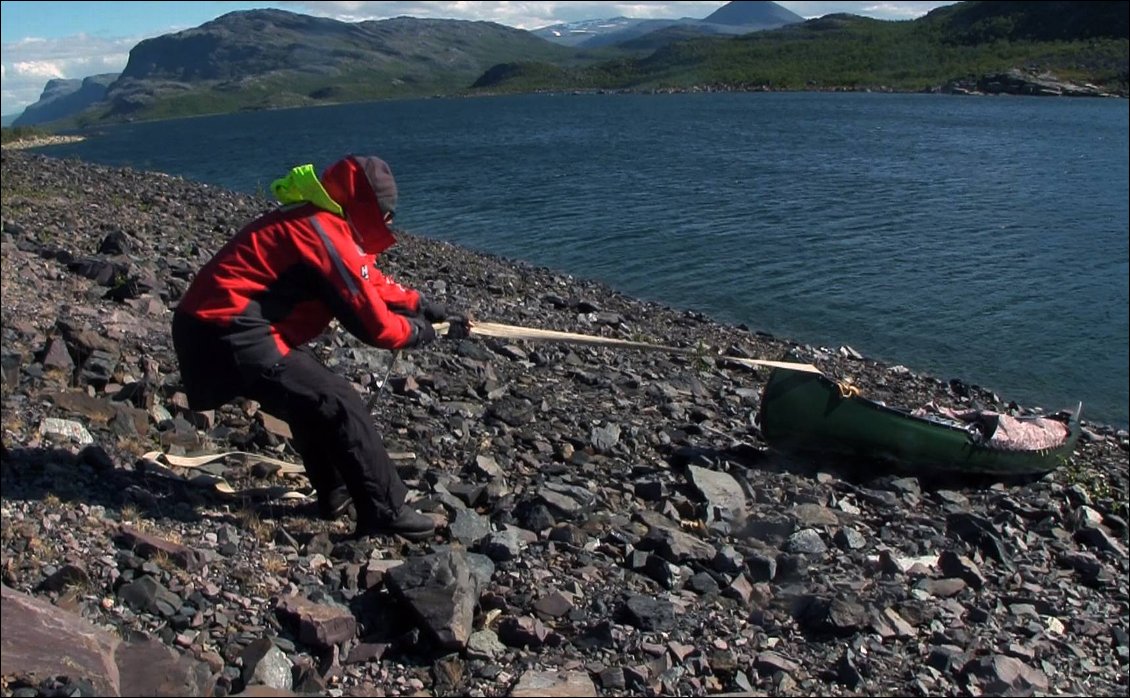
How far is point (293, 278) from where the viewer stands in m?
6.14

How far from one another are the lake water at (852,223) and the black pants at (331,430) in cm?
1287

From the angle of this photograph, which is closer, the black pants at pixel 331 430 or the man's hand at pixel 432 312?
the black pants at pixel 331 430

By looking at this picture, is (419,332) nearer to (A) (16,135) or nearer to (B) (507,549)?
(B) (507,549)

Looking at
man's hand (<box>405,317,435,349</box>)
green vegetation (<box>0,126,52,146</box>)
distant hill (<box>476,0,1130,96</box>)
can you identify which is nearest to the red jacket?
man's hand (<box>405,317,435,349</box>)

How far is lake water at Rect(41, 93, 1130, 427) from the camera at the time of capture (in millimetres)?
20078

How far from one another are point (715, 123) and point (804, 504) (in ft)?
219

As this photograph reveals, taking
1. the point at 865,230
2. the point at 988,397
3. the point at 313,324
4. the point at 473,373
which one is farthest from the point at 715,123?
the point at 313,324

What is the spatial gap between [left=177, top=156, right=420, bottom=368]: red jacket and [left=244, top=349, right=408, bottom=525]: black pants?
17 cm

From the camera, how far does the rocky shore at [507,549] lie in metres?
5.45

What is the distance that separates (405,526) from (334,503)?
50 centimetres

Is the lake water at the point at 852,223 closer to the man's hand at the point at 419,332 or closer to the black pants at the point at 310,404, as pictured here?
the man's hand at the point at 419,332

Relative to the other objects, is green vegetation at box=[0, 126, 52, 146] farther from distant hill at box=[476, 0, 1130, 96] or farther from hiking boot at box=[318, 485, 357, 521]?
hiking boot at box=[318, 485, 357, 521]

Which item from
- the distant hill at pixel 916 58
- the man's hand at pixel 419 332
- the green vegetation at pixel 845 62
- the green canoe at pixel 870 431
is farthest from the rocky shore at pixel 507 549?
the green vegetation at pixel 845 62

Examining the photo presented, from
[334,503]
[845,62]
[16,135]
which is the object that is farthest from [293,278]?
[845,62]
